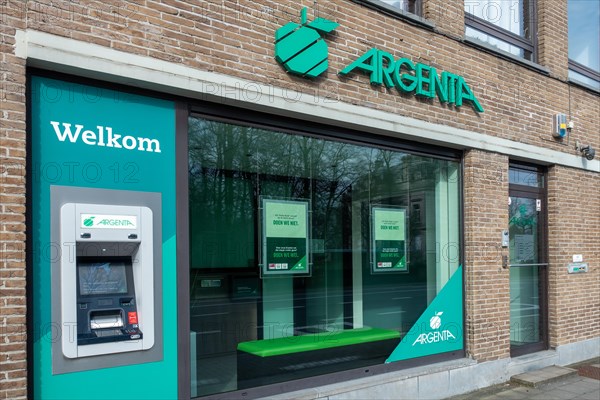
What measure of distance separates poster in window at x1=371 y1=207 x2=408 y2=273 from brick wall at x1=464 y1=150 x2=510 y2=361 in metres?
1.07

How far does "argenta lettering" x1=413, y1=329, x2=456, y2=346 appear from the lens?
720 centimetres

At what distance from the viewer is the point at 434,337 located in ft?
24.0

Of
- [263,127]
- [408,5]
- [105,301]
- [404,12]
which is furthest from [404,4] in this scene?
[105,301]

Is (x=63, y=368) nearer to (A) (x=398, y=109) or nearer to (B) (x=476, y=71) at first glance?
(A) (x=398, y=109)

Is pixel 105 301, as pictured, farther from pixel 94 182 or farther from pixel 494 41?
pixel 494 41

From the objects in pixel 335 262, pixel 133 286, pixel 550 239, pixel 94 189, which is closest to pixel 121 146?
pixel 94 189

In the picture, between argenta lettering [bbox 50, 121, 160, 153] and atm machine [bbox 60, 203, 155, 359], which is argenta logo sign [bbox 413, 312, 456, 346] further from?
argenta lettering [bbox 50, 121, 160, 153]

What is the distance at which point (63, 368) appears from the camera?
4293 mm

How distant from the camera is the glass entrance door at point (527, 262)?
8.60 metres

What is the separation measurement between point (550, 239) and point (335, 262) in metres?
4.36

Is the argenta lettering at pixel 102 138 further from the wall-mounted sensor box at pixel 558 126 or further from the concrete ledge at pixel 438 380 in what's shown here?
the wall-mounted sensor box at pixel 558 126

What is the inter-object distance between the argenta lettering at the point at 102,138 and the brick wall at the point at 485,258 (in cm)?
457

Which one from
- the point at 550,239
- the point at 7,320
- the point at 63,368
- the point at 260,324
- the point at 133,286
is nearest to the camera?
the point at 7,320

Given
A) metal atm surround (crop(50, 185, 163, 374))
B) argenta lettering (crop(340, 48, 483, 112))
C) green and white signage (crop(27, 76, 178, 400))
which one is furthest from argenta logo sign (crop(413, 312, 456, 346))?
metal atm surround (crop(50, 185, 163, 374))
